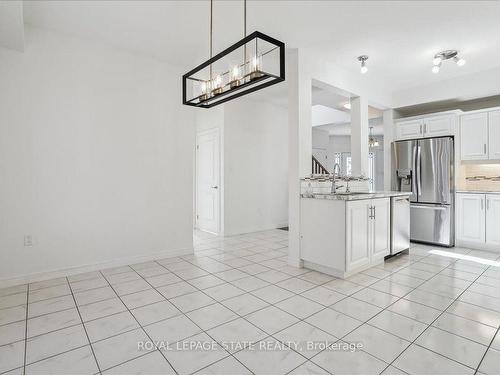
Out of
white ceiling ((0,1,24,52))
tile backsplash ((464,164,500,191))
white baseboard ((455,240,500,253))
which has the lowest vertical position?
white baseboard ((455,240,500,253))

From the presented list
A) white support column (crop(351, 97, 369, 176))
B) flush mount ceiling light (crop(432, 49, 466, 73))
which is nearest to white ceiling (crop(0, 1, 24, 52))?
white support column (crop(351, 97, 369, 176))

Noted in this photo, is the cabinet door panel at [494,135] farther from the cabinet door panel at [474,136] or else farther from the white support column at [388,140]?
the white support column at [388,140]

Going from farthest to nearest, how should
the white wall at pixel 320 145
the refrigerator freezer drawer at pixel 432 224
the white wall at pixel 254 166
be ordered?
the white wall at pixel 320 145 → the white wall at pixel 254 166 → the refrigerator freezer drawer at pixel 432 224

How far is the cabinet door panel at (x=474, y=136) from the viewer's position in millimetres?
4457

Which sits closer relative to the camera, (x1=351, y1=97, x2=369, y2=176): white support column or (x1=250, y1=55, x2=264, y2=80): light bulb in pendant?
(x1=250, y1=55, x2=264, y2=80): light bulb in pendant

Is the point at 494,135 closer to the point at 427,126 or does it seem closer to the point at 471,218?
the point at 427,126

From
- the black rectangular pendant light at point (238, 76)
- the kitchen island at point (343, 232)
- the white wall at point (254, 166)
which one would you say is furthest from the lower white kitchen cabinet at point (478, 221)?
the black rectangular pendant light at point (238, 76)

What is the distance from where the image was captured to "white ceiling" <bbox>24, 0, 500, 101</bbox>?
278cm

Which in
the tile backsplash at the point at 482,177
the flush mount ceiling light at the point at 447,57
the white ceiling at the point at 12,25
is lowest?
the tile backsplash at the point at 482,177

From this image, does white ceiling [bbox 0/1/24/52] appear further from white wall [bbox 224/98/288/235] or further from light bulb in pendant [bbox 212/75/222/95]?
white wall [bbox 224/98/288/235]

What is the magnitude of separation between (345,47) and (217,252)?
3.46 meters

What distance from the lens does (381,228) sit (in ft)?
12.0

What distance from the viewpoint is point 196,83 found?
279 cm

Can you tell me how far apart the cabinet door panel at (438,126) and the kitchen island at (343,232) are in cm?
212
